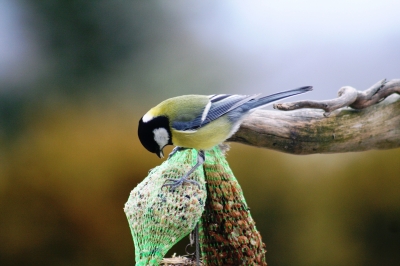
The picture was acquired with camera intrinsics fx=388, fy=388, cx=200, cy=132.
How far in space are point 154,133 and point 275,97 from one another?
438mm

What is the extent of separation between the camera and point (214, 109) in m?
1.40

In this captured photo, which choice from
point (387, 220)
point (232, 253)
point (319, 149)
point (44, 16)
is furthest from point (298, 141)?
point (44, 16)

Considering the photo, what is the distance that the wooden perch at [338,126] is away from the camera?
4.79ft

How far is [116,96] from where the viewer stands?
2.04m

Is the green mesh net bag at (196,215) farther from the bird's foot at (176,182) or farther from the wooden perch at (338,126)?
the wooden perch at (338,126)

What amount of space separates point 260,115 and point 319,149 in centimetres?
27

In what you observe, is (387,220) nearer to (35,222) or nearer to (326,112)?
(326,112)

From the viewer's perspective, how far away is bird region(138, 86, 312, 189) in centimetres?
131

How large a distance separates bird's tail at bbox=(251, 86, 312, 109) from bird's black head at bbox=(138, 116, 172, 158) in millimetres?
324

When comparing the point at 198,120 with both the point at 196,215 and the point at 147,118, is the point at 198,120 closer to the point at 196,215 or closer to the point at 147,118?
the point at 147,118

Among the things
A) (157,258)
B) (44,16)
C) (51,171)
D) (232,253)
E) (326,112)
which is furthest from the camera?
(51,171)

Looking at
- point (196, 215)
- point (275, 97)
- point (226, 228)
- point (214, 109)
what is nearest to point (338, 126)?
point (275, 97)

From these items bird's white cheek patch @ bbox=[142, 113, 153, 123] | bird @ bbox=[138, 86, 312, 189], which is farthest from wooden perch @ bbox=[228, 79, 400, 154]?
bird's white cheek patch @ bbox=[142, 113, 153, 123]

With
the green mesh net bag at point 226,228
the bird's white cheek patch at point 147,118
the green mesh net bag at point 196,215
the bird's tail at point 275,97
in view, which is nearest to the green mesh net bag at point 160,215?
the green mesh net bag at point 196,215
